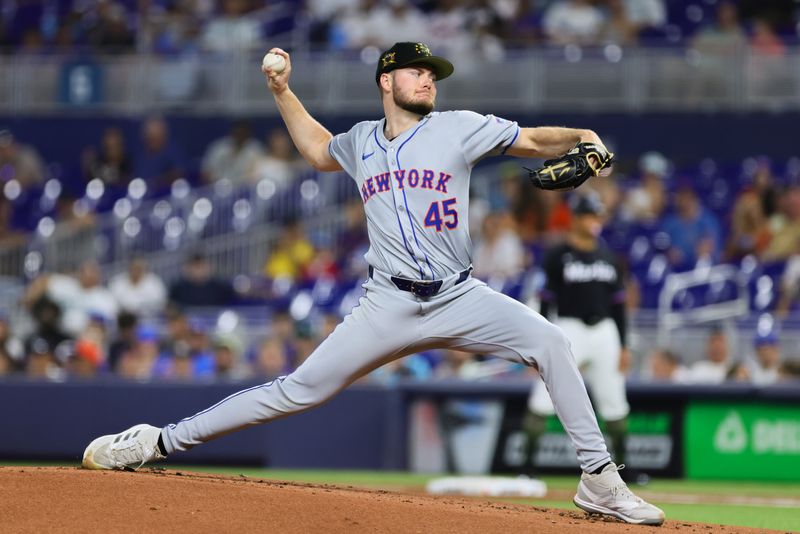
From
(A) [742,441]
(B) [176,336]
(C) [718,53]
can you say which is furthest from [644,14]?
(B) [176,336]

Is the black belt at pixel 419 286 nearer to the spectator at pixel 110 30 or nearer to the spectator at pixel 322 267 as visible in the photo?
the spectator at pixel 322 267

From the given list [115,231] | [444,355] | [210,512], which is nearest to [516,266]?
[444,355]

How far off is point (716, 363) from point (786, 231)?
2367mm

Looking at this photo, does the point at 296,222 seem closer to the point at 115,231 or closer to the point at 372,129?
the point at 115,231

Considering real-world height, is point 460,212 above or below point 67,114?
below

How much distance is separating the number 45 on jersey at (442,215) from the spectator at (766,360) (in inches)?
253

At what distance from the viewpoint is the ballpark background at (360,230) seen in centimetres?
1150

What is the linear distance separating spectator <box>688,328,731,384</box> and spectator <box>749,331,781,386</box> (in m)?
0.23

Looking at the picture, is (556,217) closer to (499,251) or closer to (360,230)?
(499,251)

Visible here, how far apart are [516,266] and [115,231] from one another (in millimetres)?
4906

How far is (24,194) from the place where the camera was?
17.2 metres

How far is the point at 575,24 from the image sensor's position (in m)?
16.6

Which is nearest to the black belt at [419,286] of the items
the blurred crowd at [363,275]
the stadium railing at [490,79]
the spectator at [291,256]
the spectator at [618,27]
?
the blurred crowd at [363,275]

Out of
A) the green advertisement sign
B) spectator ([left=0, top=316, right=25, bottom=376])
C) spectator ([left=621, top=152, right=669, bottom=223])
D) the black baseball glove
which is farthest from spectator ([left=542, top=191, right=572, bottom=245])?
the black baseball glove
